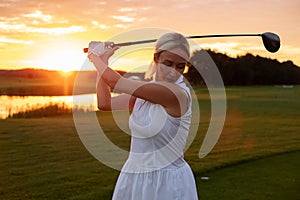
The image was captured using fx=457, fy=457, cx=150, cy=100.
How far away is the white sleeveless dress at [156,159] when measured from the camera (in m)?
2.51

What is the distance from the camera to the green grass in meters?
6.02

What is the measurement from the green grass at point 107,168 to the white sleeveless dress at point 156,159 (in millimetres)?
3182


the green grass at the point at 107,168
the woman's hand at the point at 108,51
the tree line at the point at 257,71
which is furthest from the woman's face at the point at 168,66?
the tree line at the point at 257,71

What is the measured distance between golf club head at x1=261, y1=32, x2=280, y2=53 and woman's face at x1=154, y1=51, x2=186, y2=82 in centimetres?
98

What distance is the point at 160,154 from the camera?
2.59 meters

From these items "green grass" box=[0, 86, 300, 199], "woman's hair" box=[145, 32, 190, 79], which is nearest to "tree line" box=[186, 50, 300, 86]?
"green grass" box=[0, 86, 300, 199]

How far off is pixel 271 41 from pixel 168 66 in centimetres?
108


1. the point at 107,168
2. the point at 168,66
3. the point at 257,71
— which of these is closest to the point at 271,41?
the point at 168,66

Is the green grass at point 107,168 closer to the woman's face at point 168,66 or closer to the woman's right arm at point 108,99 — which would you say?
the woman's right arm at point 108,99

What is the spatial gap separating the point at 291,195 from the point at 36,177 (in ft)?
11.8

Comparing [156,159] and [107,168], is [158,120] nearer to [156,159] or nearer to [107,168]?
[156,159]

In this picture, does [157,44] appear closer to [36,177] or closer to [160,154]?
[160,154]

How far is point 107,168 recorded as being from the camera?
24.2 feet

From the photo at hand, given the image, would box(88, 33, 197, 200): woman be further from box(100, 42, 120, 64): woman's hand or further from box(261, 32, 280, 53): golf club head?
box(261, 32, 280, 53): golf club head
